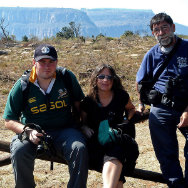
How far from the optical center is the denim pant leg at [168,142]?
2.89 meters

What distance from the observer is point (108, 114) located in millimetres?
3023

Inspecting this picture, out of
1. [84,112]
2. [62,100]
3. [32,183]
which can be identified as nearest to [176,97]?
[84,112]

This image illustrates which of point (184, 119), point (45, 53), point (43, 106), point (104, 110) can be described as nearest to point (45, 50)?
point (45, 53)

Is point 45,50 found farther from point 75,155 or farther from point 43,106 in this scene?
point 75,155

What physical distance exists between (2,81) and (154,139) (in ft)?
33.3

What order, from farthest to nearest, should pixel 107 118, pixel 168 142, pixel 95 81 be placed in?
pixel 95 81 < pixel 107 118 < pixel 168 142

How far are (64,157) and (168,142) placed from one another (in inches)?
42.0

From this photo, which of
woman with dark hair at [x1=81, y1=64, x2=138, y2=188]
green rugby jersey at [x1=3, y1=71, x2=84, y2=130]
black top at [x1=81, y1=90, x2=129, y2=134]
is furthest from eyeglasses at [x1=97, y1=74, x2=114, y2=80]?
green rugby jersey at [x1=3, y1=71, x2=84, y2=130]

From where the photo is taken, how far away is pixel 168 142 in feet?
9.56

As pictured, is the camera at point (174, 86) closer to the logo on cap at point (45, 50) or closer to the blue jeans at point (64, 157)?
the blue jeans at point (64, 157)

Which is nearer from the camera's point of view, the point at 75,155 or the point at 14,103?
the point at 75,155

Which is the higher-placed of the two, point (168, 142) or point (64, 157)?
point (168, 142)

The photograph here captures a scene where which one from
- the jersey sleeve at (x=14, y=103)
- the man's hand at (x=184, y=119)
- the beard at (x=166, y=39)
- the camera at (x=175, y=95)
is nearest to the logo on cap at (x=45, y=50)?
the jersey sleeve at (x=14, y=103)

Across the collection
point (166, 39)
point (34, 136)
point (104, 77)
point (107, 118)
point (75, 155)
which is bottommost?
point (75, 155)
